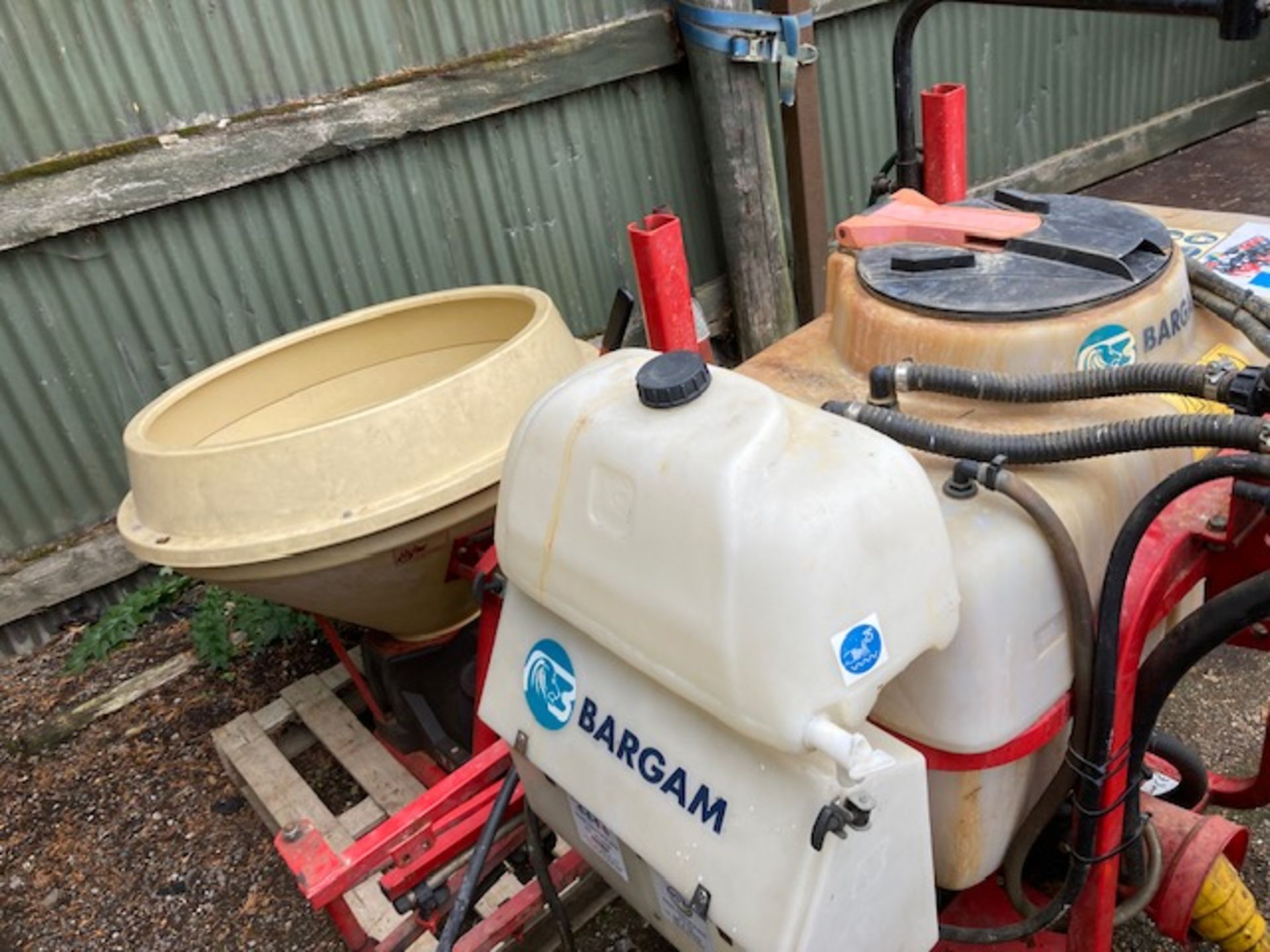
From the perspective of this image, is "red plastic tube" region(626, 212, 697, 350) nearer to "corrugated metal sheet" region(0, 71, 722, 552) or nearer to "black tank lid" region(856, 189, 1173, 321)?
"black tank lid" region(856, 189, 1173, 321)

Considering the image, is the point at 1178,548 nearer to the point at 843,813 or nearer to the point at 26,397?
the point at 843,813

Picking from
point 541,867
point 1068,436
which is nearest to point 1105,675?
point 1068,436

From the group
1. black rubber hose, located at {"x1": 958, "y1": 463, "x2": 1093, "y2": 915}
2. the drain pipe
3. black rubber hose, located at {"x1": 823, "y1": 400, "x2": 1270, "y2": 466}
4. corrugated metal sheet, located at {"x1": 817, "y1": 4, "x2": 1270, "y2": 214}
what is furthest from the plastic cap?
corrugated metal sheet, located at {"x1": 817, "y1": 4, "x2": 1270, "y2": 214}

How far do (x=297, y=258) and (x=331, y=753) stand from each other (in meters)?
1.38

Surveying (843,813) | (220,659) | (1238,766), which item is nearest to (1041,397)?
(843,813)

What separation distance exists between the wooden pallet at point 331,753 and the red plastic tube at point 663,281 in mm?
1100

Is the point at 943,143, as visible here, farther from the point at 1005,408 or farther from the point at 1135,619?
the point at 1135,619

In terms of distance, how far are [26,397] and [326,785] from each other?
1.26 meters

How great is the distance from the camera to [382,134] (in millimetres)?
2744

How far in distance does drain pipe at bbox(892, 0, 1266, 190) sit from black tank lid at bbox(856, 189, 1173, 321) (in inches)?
9.8

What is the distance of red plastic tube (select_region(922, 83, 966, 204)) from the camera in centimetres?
171

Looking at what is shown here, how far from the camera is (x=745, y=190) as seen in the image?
3.13m

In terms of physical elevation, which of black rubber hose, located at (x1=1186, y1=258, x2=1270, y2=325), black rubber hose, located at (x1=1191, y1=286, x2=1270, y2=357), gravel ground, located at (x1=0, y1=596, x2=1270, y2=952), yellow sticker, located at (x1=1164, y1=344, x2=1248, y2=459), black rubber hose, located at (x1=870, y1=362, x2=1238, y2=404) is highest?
black rubber hose, located at (x1=870, y1=362, x2=1238, y2=404)

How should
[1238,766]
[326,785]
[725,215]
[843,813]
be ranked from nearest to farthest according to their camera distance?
[843,813] < [1238,766] < [326,785] < [725,215]
